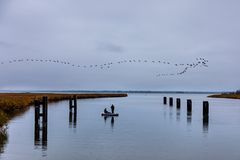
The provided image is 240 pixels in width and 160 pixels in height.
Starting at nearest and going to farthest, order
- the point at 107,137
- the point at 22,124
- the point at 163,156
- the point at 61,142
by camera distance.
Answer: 1. the point at 163,156
2. the point at 61,142
3. the point at 107,137
4. the point at 22,124

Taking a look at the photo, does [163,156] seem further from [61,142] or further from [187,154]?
[61,142]

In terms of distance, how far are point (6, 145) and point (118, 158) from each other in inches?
319

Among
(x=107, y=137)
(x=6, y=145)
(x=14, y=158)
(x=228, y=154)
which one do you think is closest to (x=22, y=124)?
(x=107, y=137)

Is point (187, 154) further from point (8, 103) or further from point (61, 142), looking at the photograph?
point (8, 103)

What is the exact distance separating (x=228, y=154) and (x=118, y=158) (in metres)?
6.96

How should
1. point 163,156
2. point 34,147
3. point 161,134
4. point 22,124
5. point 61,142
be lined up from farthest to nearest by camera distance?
point 22,124 < point 161,134 < point 61,142 < point 34,147 < point 163,156

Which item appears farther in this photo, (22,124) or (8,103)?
(8,103)

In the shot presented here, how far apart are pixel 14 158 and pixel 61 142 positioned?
695cm

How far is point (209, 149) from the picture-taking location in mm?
27844

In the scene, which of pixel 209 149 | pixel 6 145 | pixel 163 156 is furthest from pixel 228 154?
pixel 6 145

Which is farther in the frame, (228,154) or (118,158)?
(228,154)

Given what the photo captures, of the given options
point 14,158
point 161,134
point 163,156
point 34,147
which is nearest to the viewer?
point 14,158

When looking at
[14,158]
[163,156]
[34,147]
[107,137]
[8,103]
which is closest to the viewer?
[14,158]

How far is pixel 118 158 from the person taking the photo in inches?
934
